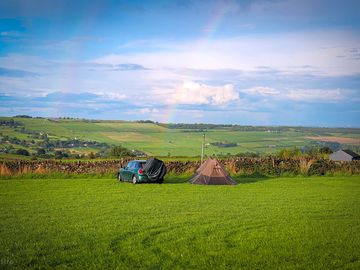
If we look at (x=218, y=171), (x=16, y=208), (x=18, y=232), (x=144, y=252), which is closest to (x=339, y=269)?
(x=144, y=252)

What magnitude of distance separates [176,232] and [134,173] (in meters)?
16.9

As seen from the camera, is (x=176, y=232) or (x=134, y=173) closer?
(x=176, y=232)

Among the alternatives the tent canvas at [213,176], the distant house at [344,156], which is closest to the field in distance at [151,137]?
the distant house at [344,156]

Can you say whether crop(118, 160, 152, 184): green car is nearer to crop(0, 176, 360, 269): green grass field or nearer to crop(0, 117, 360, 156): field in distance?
crop(0, 176, 360, 269): green grass field

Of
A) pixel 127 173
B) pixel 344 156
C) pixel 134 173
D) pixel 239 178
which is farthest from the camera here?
pixel 344 156

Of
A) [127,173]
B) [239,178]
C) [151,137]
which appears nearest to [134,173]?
[127,173]

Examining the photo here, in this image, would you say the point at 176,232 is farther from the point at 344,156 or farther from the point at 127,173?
the point at 344,156

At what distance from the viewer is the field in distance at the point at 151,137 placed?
66.5m

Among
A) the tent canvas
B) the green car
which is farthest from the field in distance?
the tent canvas

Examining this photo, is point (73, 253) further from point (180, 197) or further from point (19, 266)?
point (180, 197)

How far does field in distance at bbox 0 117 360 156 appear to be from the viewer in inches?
2618

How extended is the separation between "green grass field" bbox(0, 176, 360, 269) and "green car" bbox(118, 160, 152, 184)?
7.69 meters

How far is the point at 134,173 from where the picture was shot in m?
28.9

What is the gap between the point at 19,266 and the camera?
8391 mm
